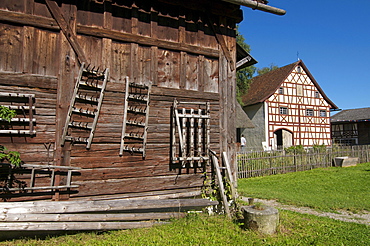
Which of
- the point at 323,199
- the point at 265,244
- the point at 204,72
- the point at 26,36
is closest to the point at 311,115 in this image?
the point at 323,199

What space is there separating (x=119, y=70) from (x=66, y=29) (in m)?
1.27

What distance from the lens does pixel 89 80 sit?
219 inches

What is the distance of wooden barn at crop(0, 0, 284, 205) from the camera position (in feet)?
16.7

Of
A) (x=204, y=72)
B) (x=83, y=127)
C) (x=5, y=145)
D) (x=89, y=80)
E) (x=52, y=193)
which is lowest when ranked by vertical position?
(x=52, y=193)

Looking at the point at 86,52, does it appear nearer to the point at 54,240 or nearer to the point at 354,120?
the point at 54,240

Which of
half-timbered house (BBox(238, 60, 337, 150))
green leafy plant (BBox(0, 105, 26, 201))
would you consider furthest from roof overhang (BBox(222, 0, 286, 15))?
half-timbered house (BBox(238, 60, 337, 150))

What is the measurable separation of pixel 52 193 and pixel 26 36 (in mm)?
2984

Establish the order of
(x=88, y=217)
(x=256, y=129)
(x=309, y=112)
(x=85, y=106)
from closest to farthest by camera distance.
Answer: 1. (x=88, y=217)
2. (x=85, y=106)
3. (x=256, y=129)
4. (x=309, y=112)

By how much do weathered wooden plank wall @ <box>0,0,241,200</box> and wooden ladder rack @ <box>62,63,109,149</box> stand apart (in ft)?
0.46

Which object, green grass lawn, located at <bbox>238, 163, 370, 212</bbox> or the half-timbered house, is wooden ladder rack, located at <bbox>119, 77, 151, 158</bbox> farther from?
the half-timbered house

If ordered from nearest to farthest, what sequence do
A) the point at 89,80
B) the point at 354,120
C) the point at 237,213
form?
1. the point at 89,80
2. the point at 237,213
3. the point at 354,120

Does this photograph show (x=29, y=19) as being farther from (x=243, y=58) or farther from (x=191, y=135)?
(x=243, y=58)

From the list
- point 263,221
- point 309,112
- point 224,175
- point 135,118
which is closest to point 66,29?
point 135,118

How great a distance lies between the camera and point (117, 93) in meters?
5.84
